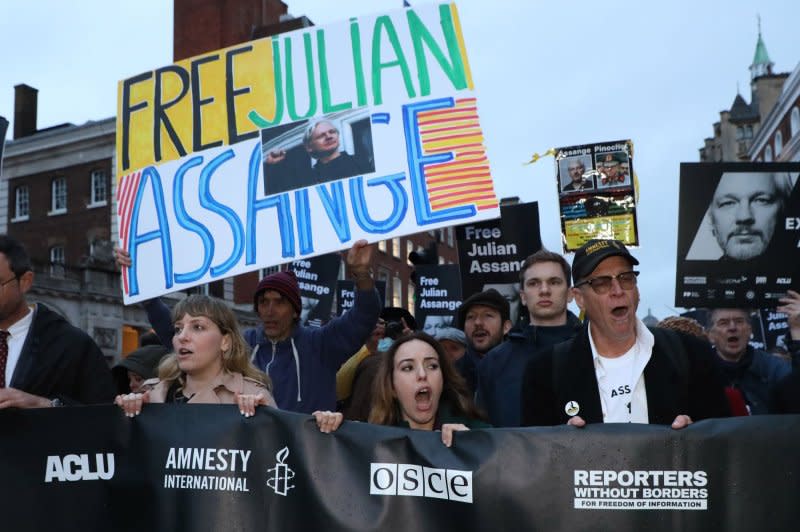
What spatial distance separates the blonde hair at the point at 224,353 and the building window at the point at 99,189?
101 ft

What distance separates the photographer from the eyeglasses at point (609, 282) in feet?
12.2

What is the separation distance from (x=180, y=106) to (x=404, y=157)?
1.50 m

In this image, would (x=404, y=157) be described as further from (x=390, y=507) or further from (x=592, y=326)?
(x=390, y=507)

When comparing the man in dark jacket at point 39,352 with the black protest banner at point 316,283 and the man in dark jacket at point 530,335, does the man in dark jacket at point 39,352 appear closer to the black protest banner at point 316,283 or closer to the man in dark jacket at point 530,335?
the man in dark jacket at point 530,335

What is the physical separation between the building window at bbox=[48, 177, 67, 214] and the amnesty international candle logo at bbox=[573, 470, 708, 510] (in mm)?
33987

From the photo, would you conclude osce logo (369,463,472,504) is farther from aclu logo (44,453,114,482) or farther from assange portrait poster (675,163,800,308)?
assange portrait poster (675,163,800,308)

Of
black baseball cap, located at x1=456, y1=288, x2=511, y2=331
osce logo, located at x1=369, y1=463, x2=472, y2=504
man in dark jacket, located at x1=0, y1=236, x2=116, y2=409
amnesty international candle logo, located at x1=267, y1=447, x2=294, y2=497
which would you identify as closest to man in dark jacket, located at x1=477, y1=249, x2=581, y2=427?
black baseball cap, located at x1=456, y1=288, x2=511, y2=331

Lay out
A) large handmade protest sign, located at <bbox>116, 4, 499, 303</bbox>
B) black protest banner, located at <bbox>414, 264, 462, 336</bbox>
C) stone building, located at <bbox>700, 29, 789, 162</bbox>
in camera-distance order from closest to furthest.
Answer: large handmade protest sign, located at <bbox>116, 4, 499, 303</bbox>, black protest banner, located at <bbox>414, 264, 462, 336</bbox>, stone building, located at <bbox>700, 29, 789, 162</bbox>

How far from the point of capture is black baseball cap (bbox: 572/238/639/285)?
12.2 ft

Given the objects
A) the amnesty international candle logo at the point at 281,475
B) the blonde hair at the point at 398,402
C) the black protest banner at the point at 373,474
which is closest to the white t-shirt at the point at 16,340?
the black protest banner at the point at 373,474

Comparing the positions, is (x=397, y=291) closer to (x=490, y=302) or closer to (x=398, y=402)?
(x=490, y=302)

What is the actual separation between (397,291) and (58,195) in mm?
19725

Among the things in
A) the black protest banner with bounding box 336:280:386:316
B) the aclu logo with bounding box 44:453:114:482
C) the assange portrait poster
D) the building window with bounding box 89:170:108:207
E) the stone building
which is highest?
the stone building

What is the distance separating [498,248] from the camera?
7934 millimetres
